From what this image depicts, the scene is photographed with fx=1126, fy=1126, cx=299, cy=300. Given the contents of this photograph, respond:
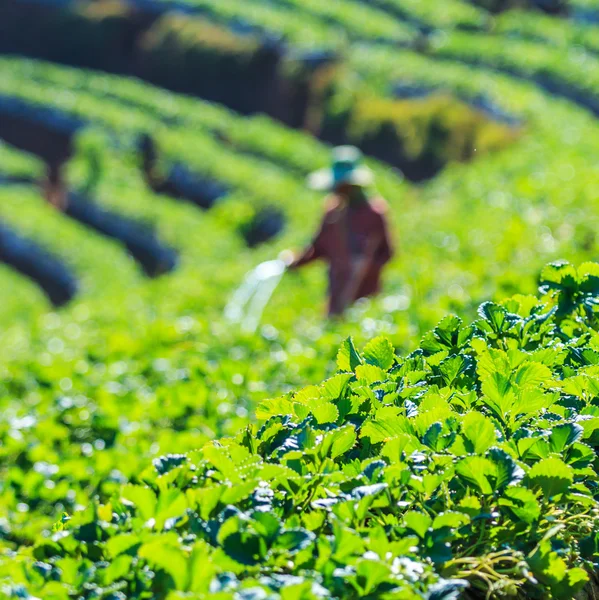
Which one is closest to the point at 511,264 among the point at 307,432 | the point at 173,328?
the point at 173,328

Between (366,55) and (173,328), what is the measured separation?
25397 mm

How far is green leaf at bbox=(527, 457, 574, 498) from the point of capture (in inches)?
95.3

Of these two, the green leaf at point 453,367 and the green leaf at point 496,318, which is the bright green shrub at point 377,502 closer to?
the green leaf at point 453,367

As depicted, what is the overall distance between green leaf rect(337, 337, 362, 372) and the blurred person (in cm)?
2727

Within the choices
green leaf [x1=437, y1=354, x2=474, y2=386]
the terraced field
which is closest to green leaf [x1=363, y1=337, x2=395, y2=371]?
the terraced field

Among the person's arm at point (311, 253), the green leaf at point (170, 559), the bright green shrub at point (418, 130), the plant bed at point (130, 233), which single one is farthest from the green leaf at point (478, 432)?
the bright green shrub at point (418, 130)

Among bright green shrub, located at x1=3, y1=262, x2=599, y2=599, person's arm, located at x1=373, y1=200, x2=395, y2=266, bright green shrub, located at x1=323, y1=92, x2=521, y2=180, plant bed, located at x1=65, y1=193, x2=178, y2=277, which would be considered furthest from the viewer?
bright green shrub, located at x1=323, y1=92, x2=521, y2=180

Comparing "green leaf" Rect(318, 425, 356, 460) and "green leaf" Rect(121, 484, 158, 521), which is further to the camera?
"green leaf" Rect(318, 425, 356, 460)

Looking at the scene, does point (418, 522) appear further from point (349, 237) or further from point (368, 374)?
point (349, 237)

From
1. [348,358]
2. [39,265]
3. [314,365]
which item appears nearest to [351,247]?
[314,365]

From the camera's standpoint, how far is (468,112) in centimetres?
2795

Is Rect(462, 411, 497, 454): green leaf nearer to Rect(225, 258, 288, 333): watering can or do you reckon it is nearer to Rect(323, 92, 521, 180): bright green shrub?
Rect(225, 258, 288, 333): watering can

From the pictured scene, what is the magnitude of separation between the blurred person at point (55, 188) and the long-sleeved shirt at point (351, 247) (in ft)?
69.3

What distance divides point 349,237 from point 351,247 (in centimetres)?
8
